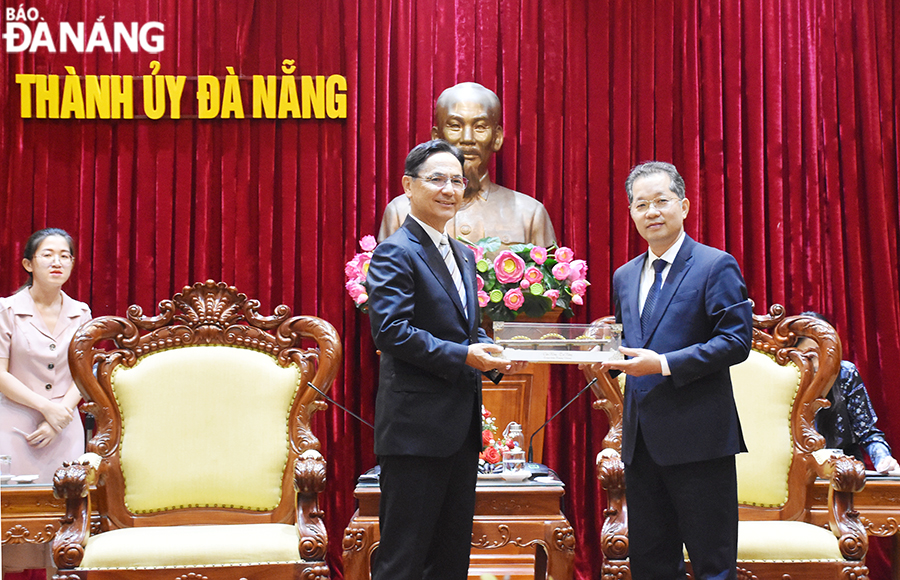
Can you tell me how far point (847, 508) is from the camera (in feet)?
7.82

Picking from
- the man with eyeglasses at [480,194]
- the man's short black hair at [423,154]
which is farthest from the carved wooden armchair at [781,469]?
the man with eyeglasses at [480,194]

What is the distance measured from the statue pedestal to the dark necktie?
3.49ft

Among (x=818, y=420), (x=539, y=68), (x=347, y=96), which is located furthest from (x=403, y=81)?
(x=818, y=420)

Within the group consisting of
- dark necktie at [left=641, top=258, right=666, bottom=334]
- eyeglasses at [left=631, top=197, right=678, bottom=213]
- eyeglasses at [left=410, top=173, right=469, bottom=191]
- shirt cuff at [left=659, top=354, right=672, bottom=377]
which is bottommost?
shirt cuff at [left=659, top=354, right=672, bottom=377]

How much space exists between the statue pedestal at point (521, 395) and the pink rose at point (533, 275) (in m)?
0.21

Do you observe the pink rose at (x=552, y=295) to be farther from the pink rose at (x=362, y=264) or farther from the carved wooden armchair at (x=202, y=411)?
the carved wooden armchair at (x=202, y=411)

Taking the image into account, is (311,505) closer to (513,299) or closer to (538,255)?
(513,299)

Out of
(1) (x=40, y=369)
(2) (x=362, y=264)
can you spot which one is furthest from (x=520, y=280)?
(1) (x=40, y=369)

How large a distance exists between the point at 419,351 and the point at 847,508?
4.72 ft

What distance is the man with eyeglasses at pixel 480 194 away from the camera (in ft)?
11.6

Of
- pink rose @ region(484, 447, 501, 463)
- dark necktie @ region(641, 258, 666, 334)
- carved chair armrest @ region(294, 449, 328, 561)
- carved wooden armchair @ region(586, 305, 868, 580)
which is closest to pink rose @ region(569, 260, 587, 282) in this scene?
carved wooden armchair @ region(586, 305, 868, 580)

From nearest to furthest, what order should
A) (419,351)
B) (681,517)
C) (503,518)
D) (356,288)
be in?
(419,351)
(681,517)
(503,518)
(356,288)

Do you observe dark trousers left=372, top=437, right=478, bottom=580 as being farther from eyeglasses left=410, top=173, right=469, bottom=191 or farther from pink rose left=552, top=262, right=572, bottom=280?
pink rose left=552, top=262, right=572, bottom=280

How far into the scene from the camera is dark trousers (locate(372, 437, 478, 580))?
185 cm
